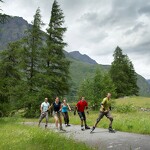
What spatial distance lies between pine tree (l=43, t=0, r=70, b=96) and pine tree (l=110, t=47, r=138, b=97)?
127 ft

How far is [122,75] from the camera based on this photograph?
83.9m

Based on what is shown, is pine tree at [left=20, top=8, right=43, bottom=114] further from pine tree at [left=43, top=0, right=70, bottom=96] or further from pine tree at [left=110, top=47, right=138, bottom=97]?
pine tree at [left=110, top=47, right=138, bottom=97]

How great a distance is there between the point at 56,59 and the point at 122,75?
1685 inches

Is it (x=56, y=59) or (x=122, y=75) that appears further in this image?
(x=122, y=75)

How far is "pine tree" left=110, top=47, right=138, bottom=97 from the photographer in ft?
270

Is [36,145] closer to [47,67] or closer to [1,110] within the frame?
[1,110]

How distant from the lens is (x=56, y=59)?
143ft

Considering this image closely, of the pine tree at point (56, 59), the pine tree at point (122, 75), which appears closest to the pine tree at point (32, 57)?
the pine tree at point (56, 59)

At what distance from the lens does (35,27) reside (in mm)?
44750

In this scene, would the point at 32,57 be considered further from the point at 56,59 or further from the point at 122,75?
the point at 122,75

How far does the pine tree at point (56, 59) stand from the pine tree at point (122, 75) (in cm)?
3884

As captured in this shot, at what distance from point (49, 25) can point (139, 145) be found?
3275 centimetres

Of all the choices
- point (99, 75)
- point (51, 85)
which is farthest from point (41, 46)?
point (99, 75)

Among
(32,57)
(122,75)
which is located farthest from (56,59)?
(122,75)
